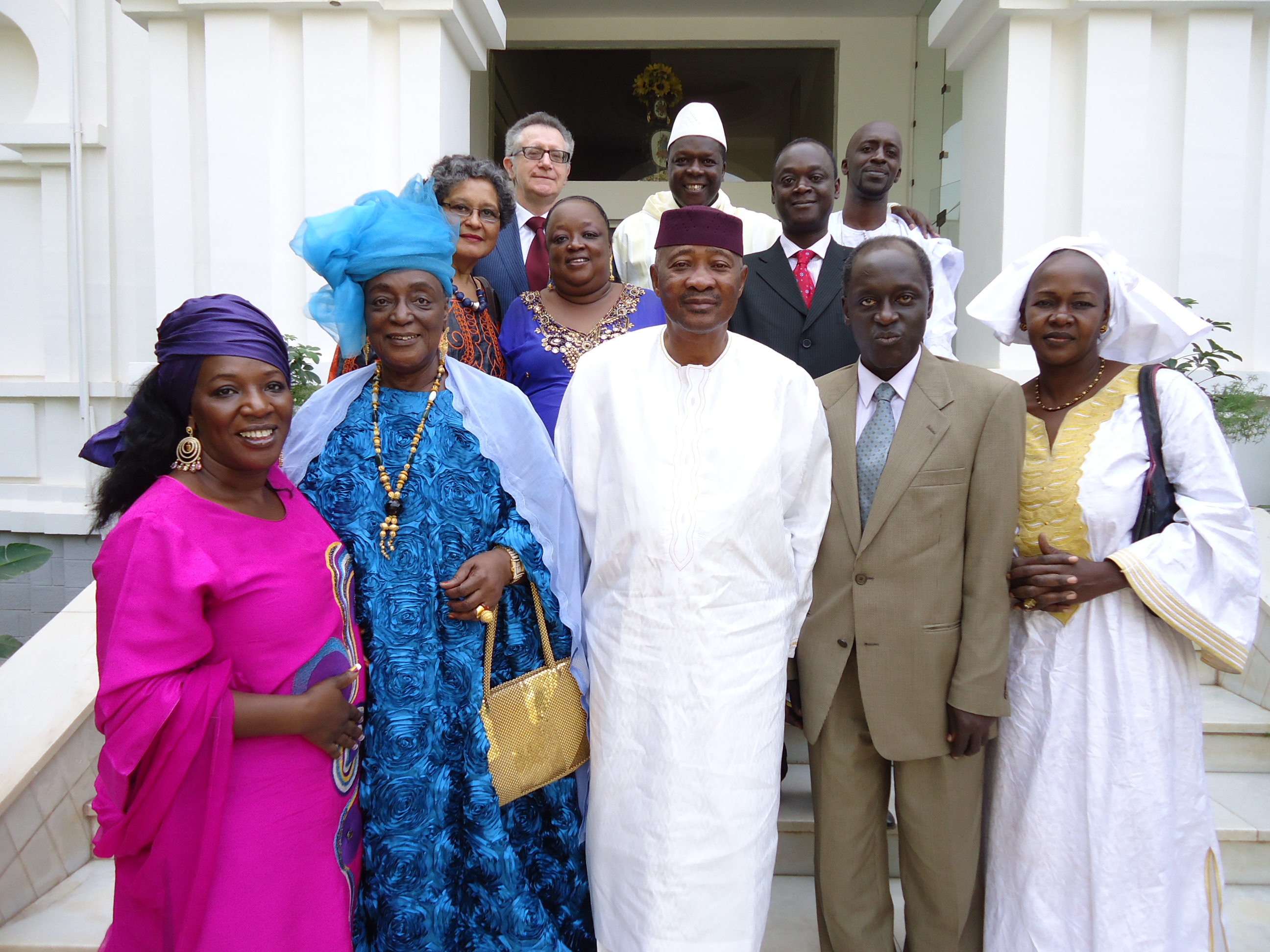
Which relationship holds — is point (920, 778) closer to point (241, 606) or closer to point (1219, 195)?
point (241, 606)

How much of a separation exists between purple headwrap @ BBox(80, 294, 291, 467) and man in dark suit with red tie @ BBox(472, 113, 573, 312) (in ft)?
6.19

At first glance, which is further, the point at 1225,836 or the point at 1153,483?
the point at 1225,836

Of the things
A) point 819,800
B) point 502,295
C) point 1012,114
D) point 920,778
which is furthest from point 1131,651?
point 1012,114

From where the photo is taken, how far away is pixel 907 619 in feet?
7.56

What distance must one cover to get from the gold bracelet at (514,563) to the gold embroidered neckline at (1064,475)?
1.39 meters

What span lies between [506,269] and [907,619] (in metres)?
2.39

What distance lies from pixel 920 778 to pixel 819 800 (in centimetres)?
29

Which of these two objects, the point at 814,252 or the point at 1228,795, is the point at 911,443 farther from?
the point at 1228,795

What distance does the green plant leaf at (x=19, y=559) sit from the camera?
3.27 metres


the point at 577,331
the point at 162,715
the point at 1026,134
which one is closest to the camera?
the point at 162,715

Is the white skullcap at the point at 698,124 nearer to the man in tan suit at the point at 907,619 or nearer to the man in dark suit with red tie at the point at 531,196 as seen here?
the man in dark suit with red tie at the point at 531,196

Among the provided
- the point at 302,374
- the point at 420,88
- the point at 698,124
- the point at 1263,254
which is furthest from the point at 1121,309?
the point at 420,88

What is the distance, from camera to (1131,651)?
2.30 m

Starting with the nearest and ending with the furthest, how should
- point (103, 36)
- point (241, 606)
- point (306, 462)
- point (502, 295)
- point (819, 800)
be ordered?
point (241, 606)
point (306, 462)
point (819, 800)
point (502, 295)
point (103, 36)
